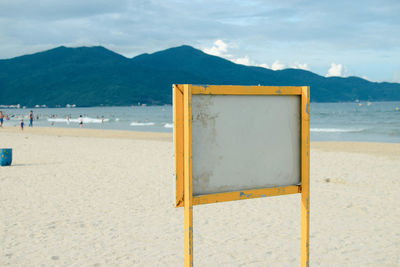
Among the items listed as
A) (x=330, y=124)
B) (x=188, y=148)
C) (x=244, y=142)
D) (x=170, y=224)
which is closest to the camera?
(x=188, y=148)

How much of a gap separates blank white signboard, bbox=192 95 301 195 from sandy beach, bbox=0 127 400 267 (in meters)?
1.93

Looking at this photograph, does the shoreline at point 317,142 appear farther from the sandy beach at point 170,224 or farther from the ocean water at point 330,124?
the sandy beach at point 170,224

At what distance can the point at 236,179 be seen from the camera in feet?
9.52

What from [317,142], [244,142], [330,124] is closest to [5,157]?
[244,142]

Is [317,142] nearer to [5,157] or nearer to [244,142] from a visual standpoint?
[5,157]

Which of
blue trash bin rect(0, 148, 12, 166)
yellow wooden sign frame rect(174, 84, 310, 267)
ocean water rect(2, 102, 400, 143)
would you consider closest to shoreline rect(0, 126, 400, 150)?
ocean water rect(2, 102, 400, 143)

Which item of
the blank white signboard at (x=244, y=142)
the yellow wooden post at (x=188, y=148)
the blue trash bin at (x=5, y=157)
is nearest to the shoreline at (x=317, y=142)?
the blue trash bin at (x=5, y=157)

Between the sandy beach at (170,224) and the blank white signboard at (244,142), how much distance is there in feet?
6.34

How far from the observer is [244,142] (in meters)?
2.94

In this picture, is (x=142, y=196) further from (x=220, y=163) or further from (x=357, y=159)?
(x=357, y=159)

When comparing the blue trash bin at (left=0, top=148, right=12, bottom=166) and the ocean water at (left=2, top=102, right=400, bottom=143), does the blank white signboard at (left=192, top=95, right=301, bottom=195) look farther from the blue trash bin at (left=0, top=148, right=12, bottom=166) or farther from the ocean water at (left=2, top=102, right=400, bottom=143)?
the ocean water at (left=2, top=102, right=400, bottom=143)

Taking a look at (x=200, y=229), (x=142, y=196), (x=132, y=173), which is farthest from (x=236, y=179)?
(x=132, y=173)

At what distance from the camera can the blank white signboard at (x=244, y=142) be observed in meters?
2.77

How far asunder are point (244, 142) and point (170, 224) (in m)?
3.57
